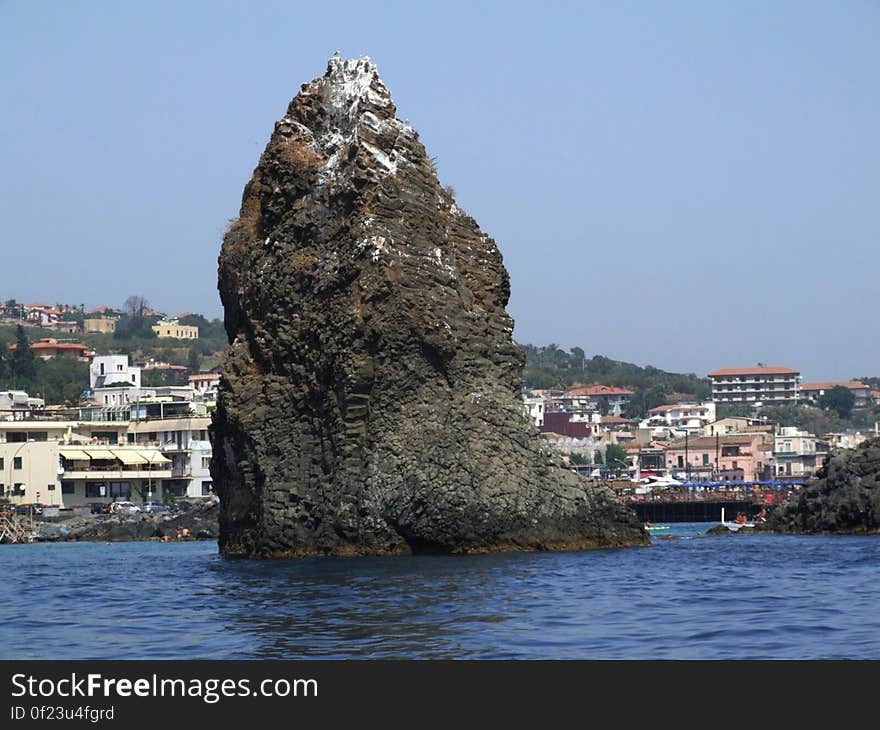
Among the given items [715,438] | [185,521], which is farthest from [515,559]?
[715,438]

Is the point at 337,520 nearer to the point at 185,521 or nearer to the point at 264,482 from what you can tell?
the point at 264,482

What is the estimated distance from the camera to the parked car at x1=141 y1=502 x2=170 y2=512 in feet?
276

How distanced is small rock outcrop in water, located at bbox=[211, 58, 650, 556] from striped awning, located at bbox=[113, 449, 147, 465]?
5433cm

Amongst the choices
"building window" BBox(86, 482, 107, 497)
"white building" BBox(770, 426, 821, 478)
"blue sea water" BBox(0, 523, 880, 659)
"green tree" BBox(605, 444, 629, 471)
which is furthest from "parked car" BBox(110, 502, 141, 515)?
"white building" BBox(770, 426, 821, 478)

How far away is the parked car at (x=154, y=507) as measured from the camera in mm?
84194

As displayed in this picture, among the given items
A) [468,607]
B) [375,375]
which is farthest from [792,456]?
[468,607]

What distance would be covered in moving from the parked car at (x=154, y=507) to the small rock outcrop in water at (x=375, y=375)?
44042 mm

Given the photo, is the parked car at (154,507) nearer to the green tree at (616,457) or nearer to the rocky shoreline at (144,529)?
the rocky shoreline at (144,529)

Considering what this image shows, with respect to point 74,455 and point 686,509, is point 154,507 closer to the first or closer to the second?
point 74,455

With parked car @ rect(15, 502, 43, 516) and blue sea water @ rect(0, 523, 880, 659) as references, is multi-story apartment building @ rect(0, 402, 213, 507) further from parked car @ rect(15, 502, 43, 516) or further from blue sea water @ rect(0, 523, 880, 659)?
blue sea water @ rect(0, 523, 880, 659)

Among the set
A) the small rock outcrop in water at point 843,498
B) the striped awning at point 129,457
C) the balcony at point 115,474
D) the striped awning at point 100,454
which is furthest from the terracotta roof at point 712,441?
the small rock outcrop in water at point 843,498

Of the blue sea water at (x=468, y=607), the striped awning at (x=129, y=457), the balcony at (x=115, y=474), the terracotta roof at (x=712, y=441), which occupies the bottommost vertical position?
the blue sea water at (x=468, y=607)

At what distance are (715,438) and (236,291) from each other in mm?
123497
